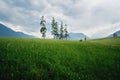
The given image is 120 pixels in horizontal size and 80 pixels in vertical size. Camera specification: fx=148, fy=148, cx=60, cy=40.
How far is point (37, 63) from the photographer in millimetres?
14562

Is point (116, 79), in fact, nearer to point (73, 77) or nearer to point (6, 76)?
point (73, 77)

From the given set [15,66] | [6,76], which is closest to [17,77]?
[6,76]

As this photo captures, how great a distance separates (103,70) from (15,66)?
9.85 meters

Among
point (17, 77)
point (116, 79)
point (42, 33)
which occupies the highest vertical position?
point (42, 33)

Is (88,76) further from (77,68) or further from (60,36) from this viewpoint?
(60,36)

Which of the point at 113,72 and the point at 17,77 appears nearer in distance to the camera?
the point at 17,77

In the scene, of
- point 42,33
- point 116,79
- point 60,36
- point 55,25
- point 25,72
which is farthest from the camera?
point 60,36

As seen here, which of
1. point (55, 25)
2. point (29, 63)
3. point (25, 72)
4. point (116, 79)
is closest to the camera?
point (25, 72)

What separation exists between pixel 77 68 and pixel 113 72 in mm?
4366

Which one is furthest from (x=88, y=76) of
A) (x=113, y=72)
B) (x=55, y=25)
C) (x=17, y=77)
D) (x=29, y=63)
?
(x=55, y=25)

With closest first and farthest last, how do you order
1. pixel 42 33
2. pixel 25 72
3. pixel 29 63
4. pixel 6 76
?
pixel 6 76 → pixel 25 72 → pixel 29 63 → pixel 42 33

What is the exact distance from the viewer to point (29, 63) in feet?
45.8

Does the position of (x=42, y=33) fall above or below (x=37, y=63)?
above

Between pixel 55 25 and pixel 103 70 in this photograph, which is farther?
pixel 55 25
